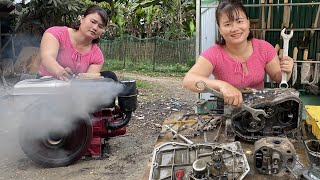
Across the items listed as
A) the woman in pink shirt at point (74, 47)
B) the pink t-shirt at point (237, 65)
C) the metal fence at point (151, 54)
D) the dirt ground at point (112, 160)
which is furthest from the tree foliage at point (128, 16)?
the pink t-shirt at point (237, 65)

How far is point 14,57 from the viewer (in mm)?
10648

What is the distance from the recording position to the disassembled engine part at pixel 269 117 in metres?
2.01

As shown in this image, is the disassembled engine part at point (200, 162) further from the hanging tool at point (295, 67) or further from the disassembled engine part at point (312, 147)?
the hanging tool at point (295, 67)

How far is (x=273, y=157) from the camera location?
162 cm

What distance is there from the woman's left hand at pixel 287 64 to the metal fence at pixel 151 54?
1184 cm

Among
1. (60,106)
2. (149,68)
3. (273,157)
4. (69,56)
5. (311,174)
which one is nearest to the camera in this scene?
(311,174)

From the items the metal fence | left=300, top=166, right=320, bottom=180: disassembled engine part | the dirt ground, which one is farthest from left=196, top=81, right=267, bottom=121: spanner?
the metal fence

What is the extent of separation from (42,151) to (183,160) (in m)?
2.63

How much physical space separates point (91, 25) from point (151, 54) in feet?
36.3

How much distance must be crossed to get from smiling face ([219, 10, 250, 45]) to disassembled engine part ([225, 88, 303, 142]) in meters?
0.41

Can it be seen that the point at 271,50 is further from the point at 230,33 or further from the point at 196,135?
the point at 196,135

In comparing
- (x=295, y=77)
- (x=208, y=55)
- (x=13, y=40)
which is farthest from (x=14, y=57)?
(x=208, y=55)

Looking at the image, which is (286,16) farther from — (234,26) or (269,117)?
(269,117)

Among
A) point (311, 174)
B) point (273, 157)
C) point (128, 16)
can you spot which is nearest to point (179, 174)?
point (273, 157)
